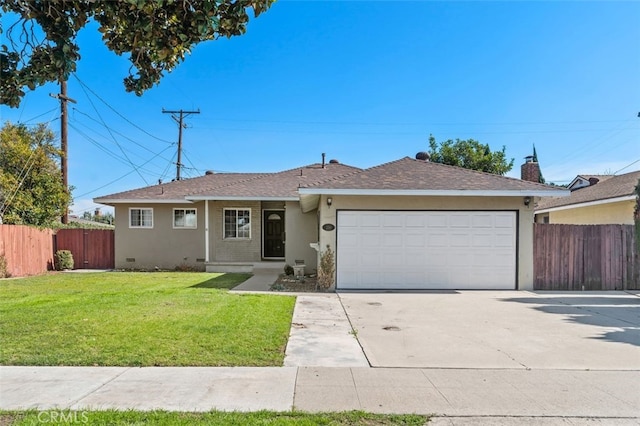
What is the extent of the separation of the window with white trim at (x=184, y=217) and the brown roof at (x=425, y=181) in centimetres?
803

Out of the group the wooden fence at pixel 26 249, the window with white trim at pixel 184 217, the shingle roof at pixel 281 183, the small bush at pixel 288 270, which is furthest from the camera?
the window with white trim at pixel 184 217

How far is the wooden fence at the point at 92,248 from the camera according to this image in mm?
17031

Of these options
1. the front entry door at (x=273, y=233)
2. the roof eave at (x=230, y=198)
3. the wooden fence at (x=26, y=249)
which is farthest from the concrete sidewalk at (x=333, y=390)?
the front entry door at (x=273, y=233)

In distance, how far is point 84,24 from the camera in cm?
364

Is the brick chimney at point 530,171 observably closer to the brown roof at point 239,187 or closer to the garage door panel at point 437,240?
the brown roof at point 239,187

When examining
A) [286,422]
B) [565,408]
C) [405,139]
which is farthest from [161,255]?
[405,139]

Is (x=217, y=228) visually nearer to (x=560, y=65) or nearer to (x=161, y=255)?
(x=161, y=255)

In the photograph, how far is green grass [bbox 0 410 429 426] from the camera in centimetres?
318

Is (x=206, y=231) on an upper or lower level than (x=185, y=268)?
upper

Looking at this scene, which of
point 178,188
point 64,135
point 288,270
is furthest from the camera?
point 64,135

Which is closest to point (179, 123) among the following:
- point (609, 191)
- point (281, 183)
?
point (281, 183)

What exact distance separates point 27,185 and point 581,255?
23.1 metres

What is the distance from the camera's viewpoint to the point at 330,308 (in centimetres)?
849

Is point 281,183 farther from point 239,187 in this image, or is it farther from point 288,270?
point 288,270
